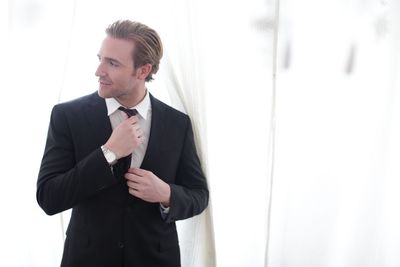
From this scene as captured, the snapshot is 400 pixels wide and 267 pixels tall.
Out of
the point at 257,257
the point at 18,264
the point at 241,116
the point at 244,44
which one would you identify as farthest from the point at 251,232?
the point at 18,264

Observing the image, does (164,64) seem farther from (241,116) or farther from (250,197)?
(250,197)

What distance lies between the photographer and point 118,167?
4.22 feet

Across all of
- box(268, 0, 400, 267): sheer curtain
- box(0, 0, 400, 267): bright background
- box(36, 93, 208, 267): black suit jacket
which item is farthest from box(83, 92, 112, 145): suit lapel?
box(268, 0, 400, 267): sheer curtain

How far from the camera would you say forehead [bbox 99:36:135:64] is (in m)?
1.27

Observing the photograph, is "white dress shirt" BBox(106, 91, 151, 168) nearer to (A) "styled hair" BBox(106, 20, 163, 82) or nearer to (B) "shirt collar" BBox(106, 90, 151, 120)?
(B) "shirt collar" BBox(106, 90, 151, 120)

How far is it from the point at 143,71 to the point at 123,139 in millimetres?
259

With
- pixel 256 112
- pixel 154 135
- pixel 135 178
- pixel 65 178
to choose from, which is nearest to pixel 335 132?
pixel 256 112

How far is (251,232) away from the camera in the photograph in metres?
1.74

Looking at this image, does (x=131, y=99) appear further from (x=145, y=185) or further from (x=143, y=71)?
(x=145, y=185)

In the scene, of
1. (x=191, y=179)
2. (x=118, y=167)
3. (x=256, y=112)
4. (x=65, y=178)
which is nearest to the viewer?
(x=65, y=178)

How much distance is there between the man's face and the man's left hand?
26 centimetres

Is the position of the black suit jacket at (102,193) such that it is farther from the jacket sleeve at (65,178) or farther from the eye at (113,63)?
the eye at (113,63)

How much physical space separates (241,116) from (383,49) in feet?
2.24

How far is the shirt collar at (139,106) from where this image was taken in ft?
4.34
